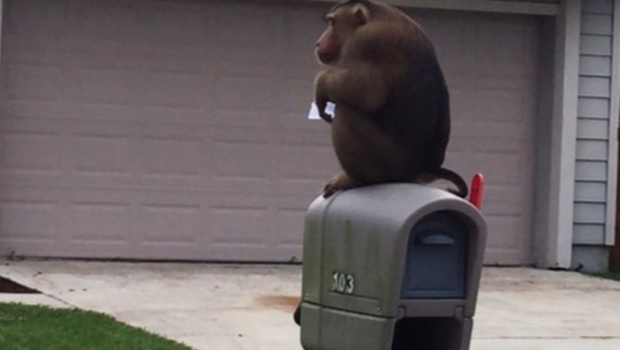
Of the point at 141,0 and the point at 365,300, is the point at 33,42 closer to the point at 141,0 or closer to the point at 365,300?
the point at 141,0

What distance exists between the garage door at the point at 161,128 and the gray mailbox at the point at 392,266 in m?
6.18

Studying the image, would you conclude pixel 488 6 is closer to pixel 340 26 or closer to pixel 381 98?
pixel 340 26

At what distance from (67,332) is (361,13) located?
3.08 m

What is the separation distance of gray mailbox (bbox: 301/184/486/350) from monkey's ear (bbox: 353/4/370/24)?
23.8 inches

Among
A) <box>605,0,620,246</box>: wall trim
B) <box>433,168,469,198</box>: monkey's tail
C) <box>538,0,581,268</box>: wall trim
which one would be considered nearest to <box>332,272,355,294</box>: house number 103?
<box>433,168,469,198</box>: monkey's tail

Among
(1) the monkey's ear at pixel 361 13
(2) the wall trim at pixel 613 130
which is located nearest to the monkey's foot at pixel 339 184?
(1) the monkey's ear at pixel 361 13

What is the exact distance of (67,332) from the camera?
287 inches

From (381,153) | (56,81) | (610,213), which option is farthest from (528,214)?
(381,153)

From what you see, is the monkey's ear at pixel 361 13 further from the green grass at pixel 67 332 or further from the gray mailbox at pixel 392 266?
the green grass at pixel 67 332

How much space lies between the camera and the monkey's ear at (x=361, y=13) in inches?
196

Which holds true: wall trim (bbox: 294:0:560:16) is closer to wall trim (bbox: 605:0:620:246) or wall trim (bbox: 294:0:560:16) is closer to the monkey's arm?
wall trim (bbox: 605:0:620:246)

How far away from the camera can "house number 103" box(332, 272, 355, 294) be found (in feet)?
15.8

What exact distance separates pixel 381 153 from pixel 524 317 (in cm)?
420

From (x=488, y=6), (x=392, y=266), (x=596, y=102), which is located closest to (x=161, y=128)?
(x=488, y=6)
